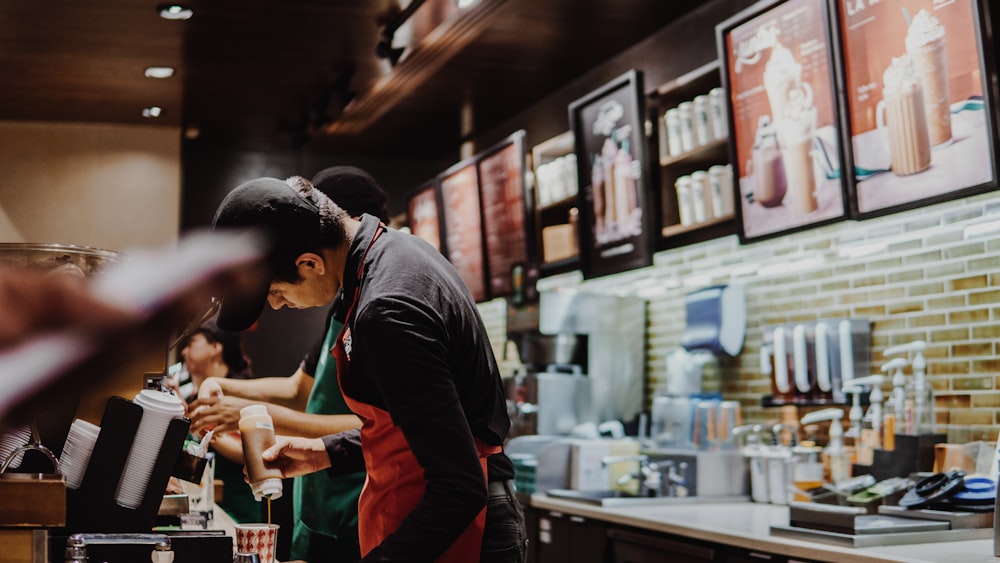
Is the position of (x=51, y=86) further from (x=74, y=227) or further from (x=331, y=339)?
(x=331, y=339)

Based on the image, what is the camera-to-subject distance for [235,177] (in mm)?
7555

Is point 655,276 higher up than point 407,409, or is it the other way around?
point 655,276

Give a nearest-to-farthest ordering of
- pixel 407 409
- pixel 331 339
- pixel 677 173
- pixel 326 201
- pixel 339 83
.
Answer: pixel 407 409
pixel 326 201
pixel 331 339
pixel 677 173
pixel 339 83

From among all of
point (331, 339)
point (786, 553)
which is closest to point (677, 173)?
point (786, 553)

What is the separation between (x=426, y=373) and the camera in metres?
1.46

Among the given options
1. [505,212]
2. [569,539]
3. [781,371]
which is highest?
[505,212]

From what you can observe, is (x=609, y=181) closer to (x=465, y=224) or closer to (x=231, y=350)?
(x=465, y=224)

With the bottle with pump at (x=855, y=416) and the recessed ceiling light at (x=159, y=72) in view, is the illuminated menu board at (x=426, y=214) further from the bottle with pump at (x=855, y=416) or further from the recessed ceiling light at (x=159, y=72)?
the bottle with pump at (x=855, y=416)

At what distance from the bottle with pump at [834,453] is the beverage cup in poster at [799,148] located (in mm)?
826

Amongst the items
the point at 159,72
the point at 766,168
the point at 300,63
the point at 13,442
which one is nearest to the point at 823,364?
the point at 766,168

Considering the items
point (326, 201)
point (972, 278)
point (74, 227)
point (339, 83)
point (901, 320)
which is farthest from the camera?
point (74, 227)

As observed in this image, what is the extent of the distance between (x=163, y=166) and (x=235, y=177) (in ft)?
1.66

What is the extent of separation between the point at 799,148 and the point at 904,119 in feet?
1.81

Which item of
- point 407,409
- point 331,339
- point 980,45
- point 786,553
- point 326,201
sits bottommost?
point 786,553
